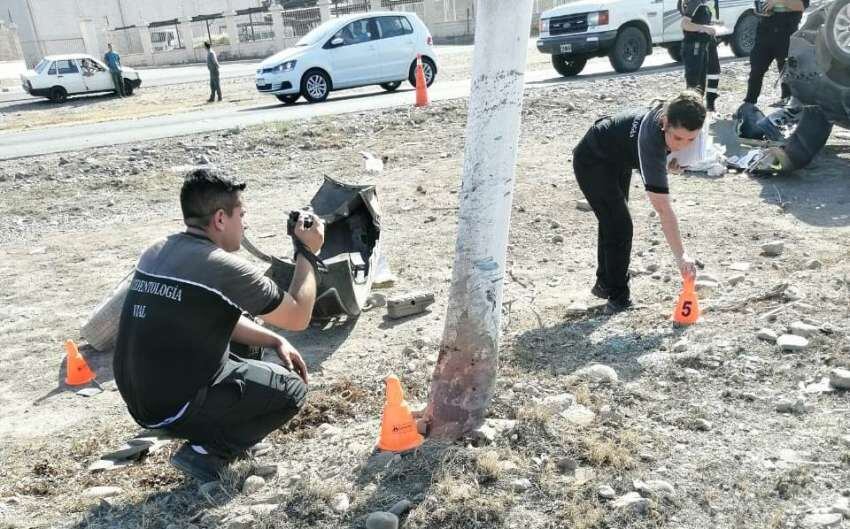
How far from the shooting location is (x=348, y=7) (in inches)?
1684

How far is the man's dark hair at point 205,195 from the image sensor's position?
3105mm

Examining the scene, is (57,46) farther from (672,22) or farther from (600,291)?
(600,291)

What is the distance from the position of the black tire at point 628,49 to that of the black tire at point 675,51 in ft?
2.95

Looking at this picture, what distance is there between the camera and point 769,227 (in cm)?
631

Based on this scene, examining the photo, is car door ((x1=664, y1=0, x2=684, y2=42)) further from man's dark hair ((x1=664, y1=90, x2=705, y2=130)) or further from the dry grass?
the dry grass

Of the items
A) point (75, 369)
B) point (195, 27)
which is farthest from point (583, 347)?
point (195, 27)

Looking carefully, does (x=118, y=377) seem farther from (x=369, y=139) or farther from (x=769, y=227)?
(x=369, y=139)

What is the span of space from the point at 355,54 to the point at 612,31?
17.3 feet

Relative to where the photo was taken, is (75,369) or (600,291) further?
(600,291)

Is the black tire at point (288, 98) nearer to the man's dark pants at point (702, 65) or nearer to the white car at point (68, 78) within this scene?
the man's dark pants at point (702, 65)

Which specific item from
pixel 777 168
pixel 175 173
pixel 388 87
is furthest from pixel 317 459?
pixel 388 87

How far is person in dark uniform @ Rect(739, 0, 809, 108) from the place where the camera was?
921 centimetres

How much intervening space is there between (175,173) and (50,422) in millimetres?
6100

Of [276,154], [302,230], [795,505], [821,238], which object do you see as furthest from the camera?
[276,154]
